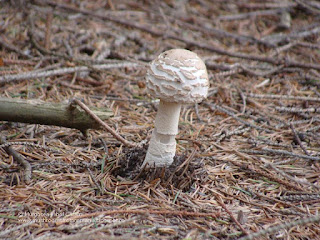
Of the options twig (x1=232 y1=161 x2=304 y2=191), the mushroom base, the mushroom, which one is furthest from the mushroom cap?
twig (x1=232 y1=161 x2=304 y2=191)

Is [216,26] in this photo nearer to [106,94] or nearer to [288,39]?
[288,39]

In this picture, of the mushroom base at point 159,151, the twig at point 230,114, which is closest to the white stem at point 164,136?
the mushroom base at point 159,151

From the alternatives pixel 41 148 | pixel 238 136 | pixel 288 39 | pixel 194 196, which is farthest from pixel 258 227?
pixel 288 39

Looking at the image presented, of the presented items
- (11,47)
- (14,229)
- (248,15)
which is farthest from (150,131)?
(248,15)

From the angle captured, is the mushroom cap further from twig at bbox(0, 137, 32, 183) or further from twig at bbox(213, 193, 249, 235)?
twig at bbox(0, 137, 32, 183)

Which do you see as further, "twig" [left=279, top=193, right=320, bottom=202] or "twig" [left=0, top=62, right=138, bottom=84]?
"twig" [left=0, top=62, right=138, bottom=84]

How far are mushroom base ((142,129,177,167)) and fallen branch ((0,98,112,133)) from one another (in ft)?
2.27

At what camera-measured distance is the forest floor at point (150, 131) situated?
255 cm

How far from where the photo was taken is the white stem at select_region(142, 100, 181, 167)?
9.97 ft

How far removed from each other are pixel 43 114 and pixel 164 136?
4.17ft

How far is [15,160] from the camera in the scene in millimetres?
3084

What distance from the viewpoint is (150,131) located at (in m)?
3.96

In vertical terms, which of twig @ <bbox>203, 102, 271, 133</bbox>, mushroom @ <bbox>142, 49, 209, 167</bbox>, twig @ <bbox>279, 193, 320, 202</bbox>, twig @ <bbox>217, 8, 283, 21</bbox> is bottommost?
twig @ <bbox>203, 102, 271, 133</bbox>

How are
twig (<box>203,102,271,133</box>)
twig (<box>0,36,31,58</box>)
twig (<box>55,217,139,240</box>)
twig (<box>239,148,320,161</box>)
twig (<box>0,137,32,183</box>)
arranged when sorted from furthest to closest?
twig (<box>0,36,31,58</box>), twig (<box>203,102,271,133</box>), twig (<box>239,148,320,161</box>), twig (<box>0,137,32,183</box>), twig (<box>55,217,139,240</box>)
